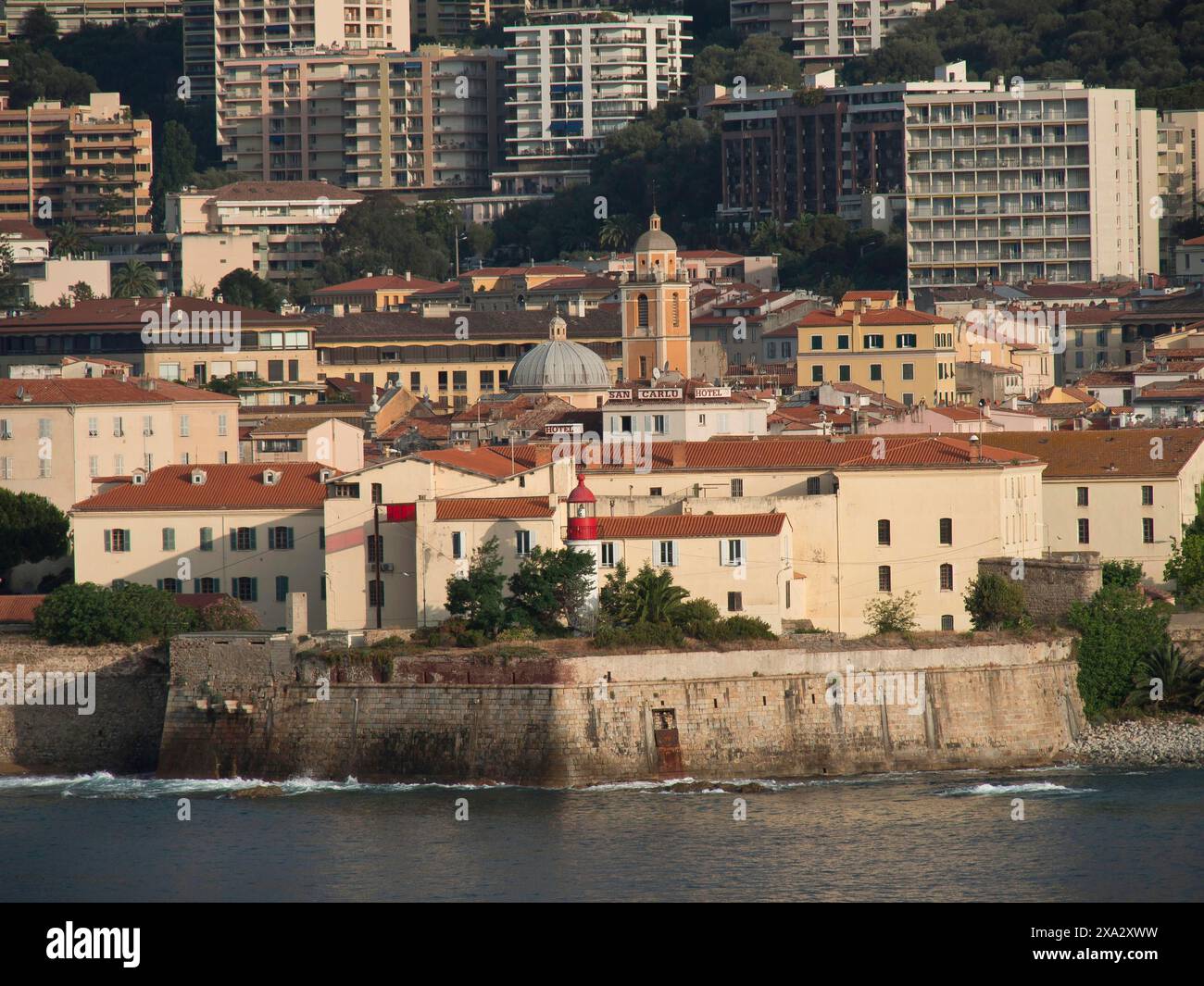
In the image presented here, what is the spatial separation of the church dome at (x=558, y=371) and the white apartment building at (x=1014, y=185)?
161 ft

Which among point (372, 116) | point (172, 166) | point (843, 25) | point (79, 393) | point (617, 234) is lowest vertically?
point (79, 393)

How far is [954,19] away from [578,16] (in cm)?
2702

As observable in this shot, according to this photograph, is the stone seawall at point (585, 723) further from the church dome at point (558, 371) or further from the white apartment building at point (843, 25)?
the white apartment building at point (843, 25)

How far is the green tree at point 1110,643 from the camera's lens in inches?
2520

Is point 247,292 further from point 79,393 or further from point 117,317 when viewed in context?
point 79,393

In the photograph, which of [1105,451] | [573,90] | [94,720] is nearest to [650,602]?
[94,720]

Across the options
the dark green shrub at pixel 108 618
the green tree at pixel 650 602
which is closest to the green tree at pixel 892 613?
the green tree at pixel 650 602

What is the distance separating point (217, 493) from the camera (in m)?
68.1

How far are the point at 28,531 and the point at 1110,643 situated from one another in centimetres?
2838

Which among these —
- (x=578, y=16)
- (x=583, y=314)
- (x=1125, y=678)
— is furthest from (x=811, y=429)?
(x=578, y=16)

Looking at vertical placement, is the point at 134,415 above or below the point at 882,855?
above

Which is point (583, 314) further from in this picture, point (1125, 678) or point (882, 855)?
point (882, 855)
